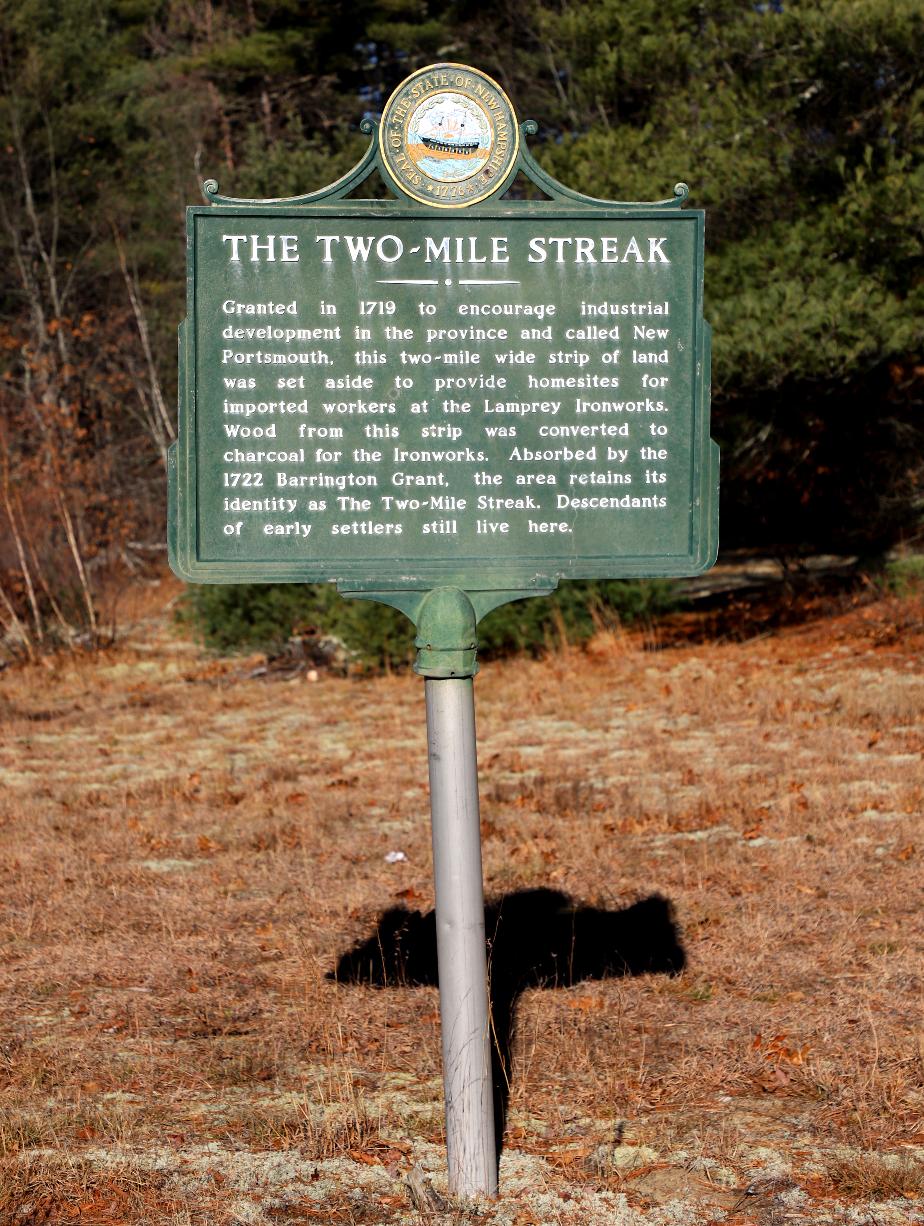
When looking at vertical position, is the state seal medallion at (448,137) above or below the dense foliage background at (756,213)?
below

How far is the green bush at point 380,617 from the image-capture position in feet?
46.9

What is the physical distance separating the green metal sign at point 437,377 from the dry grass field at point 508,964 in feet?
5.82

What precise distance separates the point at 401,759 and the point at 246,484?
6523mm

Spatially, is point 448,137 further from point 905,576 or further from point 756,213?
point 905,576

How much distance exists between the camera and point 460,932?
156 inches

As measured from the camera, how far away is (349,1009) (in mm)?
5391

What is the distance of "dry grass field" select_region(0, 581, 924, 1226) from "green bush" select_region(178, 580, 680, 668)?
2745 millimetres

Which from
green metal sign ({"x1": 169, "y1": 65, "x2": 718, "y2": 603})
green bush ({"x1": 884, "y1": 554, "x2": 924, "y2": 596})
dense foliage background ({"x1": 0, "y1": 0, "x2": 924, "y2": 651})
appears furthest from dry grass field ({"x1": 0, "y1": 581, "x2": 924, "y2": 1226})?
green bush ({"x1": 884, "y1": 554, "x2": 924, "y2": 596})

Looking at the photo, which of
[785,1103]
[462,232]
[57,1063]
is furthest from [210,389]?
[785,1103]

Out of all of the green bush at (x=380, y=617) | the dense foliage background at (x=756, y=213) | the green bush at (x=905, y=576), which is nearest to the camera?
the dense foliage background at (x=756, y=213)

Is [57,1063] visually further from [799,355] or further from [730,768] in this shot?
[799,355]

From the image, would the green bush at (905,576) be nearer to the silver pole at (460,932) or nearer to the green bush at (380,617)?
the green bush at (380,617)

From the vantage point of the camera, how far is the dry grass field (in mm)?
4031

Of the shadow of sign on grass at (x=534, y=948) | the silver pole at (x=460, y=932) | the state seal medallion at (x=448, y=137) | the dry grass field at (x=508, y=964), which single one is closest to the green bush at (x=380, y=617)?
the dry grass field at (x=508, y=964)
